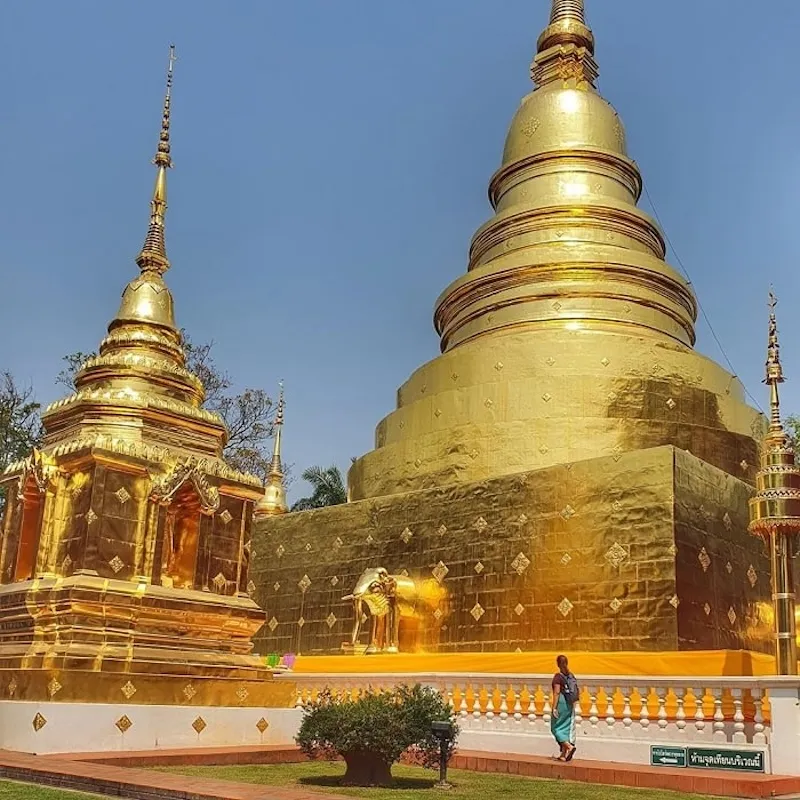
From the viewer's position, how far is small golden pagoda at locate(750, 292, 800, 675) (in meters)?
10.8

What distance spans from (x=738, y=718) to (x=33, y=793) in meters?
6.13

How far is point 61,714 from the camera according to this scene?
32.8 ft

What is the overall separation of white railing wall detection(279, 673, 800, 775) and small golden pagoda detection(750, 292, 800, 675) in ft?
5.23

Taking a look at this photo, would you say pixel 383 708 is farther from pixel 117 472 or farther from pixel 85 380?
pixel 85 380

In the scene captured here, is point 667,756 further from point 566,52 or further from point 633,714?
point 566,52

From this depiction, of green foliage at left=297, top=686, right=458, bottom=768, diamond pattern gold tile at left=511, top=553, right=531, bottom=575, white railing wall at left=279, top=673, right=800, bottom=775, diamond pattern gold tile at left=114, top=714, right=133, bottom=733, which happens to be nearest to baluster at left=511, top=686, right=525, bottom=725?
white railing wall at left=279, top=673, right=800, bottom=775

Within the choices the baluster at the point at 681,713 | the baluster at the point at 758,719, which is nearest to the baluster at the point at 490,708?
the baluster at the point at 681,713

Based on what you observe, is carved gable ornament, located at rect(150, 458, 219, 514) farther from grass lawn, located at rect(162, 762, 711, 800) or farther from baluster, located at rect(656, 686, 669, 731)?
baluster, located at rect(656, 686, 669, 731)

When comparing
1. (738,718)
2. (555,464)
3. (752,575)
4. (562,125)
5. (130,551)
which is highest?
(562,125)

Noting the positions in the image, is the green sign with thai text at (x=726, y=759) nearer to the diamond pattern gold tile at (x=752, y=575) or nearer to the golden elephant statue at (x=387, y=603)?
the diamond pattern gold tile at (x=752, y=575)

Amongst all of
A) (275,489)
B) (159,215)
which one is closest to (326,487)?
(275,489)

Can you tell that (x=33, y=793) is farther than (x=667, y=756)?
No

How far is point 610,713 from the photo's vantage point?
10.2 meters

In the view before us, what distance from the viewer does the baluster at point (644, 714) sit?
981 cm
